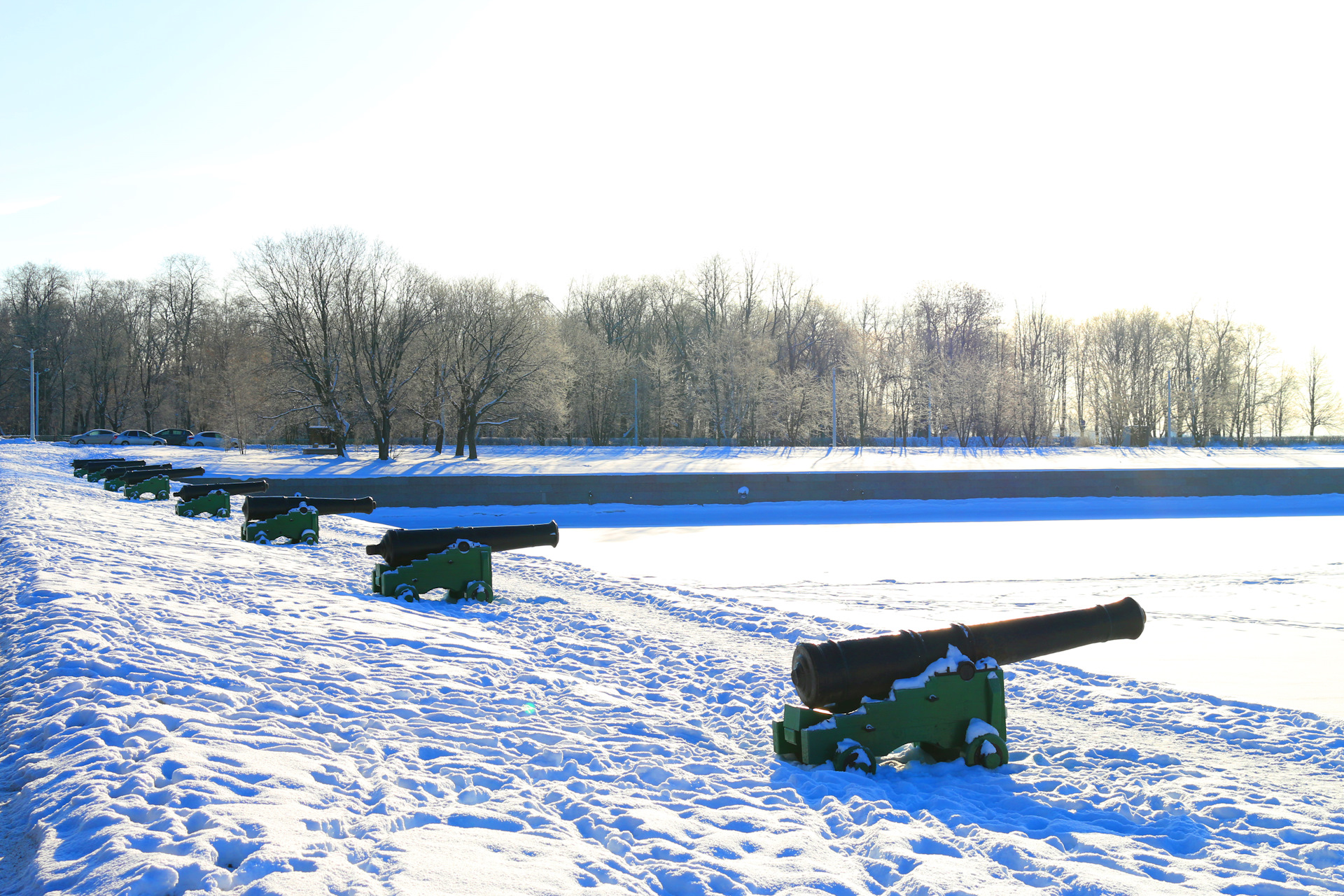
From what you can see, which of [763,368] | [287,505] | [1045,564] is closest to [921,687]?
[1045,564]

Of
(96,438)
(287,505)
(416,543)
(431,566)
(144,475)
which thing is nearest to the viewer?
(431,566)

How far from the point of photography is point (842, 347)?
66875 mm

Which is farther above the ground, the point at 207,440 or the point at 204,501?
the point at 207,440

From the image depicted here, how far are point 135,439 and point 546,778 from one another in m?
61.5

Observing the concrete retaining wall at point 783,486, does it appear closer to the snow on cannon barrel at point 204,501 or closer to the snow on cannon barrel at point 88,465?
the snow on cannon barrel at point 88,465

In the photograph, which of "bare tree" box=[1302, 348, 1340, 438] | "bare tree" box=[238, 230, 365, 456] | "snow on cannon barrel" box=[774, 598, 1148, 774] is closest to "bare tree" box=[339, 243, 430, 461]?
"bare tree" box=[238, 230, 365, 456]

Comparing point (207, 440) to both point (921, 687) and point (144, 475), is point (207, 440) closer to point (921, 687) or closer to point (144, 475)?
point (144, 475)

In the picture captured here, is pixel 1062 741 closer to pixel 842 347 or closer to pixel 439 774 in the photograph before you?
pixel 439 774

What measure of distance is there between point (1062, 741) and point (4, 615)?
23.2ft

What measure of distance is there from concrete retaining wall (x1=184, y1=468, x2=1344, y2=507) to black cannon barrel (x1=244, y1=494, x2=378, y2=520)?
9583 millimetres

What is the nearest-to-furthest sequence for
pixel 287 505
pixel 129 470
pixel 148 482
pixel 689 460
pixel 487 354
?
pixel 287 505 → pixel 148 482 → pixel 129 470 → pixel 689 460 → pixel 487 354

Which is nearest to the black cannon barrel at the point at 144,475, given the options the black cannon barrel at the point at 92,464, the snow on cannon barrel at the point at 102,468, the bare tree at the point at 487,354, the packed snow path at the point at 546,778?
the snow on cannon barrel at the point at 102,468

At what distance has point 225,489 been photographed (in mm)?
16234

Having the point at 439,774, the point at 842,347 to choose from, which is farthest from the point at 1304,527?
the point at 842,347
